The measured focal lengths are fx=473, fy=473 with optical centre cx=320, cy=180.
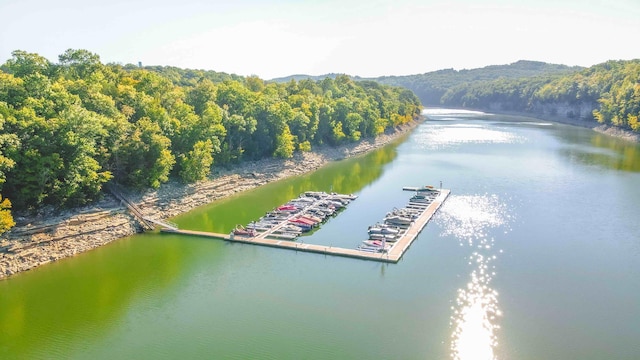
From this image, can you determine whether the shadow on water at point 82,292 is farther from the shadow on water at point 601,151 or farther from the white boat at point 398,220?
the shadow on water at point 601,151

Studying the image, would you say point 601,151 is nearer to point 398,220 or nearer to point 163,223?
point 398,220

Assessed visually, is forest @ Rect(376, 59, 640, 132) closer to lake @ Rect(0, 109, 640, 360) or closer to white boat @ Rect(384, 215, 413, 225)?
lake @ Rect(0, 109, 640, 360)

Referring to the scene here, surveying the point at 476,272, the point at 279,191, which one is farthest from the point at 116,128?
the point at 476,272

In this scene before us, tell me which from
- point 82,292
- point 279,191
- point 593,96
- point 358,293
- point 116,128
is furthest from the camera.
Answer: point 593,96

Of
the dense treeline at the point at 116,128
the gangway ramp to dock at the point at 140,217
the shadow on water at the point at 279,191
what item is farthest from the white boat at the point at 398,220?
the dense treeline at the point at 116,128

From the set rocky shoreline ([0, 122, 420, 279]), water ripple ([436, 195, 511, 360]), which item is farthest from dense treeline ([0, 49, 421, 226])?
water ripple ([436, 195, 511, 360])

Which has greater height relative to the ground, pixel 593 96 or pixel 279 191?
pixel 593 96
